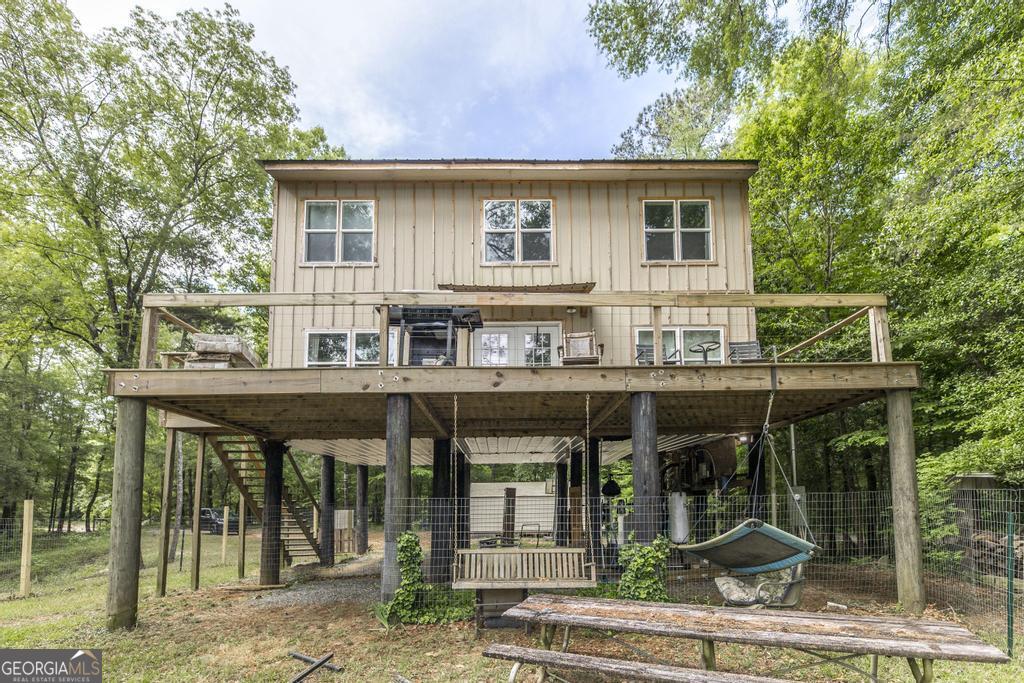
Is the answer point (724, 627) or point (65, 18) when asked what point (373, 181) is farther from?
point (65, 18)

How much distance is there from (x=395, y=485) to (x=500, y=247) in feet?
17.4

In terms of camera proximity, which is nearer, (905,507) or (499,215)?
(905,507)

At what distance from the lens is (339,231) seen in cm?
1077

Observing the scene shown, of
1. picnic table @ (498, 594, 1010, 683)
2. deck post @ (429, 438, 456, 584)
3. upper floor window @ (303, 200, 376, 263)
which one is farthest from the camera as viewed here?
upper floor window @ (303, 200, 376, 263)

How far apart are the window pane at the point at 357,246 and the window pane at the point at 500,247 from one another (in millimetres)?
2080

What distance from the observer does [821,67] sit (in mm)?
10938

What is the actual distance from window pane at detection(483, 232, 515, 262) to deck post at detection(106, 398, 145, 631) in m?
5.99

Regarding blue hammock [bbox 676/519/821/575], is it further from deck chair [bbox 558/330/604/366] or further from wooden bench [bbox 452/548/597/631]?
deck chair [bbox 558/330/604/366]

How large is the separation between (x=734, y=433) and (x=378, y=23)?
24.4m

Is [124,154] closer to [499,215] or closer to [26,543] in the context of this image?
[26,543]

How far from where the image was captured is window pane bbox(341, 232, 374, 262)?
10734 millimetres

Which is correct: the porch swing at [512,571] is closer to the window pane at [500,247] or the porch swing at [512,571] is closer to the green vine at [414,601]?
the green vine at [414,601]

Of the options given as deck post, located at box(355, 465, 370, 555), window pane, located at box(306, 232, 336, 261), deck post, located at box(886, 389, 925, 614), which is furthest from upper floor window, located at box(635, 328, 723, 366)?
deck post, located at box(355, 465, 370, 555)

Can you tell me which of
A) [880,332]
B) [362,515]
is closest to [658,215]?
[880,332]
